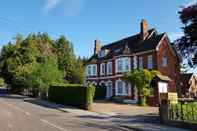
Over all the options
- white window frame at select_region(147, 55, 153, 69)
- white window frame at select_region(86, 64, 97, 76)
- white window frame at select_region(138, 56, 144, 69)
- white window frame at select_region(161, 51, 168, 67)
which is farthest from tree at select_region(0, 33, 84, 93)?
white window frame at select_region(161, 51, 168, 67)

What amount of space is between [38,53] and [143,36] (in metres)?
25.5

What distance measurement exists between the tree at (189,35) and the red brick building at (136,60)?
2051 cm

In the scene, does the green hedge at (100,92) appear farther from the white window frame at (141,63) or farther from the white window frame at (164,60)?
the white window frame at (164,60)

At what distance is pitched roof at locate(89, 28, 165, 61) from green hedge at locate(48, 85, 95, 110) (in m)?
13.2

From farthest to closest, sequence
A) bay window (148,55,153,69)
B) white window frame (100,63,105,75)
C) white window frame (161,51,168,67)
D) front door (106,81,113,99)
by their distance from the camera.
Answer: white window frame (100,63,105,75), front door (106,81,113,99), white window frame (161,51,168,67), bay window (148,55,153,69)

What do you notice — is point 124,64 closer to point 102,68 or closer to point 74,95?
point 102,68

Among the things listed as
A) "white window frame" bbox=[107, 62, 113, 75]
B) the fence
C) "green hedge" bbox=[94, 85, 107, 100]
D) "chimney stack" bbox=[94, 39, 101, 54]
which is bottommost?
the fence

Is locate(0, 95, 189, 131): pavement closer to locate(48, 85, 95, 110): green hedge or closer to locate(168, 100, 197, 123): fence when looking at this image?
locate(168, 100, 197, 123): fence

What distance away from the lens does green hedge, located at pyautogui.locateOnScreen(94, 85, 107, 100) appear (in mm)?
53781

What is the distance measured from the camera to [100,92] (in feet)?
177

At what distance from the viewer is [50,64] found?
51.3 meters

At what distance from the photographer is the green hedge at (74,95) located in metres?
33.9

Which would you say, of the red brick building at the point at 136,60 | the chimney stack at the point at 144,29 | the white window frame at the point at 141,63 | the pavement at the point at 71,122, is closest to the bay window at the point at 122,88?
the red brick building at the point at 136,60

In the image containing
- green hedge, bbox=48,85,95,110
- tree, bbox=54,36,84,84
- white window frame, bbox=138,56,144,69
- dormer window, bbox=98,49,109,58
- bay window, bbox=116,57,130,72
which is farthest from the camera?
tree, bbox=54,36,84,84
